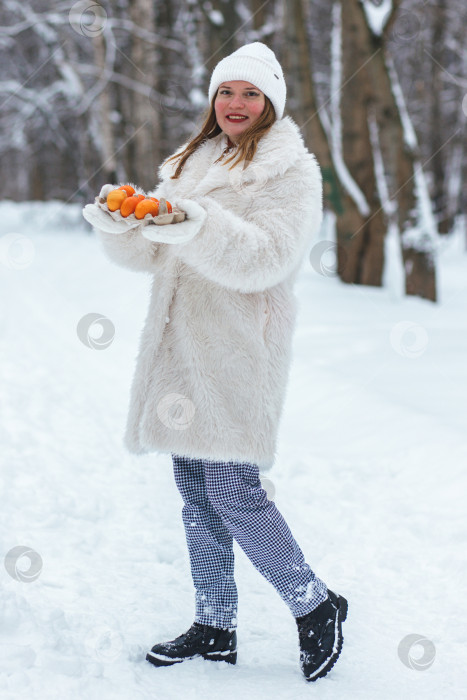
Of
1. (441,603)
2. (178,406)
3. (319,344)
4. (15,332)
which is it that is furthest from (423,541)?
(15,332)

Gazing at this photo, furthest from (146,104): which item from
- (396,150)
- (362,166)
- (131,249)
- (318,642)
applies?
(318,642)

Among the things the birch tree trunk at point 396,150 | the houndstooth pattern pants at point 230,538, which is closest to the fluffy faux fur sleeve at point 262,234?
the houndstooth pattern pants at point 230,538

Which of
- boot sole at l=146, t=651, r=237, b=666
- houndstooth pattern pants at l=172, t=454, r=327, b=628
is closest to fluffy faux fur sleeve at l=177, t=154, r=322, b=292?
houndstooth pattern pants at l=172, t=454, r=327, b=628

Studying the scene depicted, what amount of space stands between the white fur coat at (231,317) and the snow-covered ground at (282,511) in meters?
0.51

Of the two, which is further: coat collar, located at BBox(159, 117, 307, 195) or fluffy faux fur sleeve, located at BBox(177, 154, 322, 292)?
coat collar, located at BBox(159, 117, 307, 195)

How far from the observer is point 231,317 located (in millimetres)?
2219

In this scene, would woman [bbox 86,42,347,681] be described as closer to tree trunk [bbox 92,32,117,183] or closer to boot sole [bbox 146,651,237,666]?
boot sole [bbox 146,651,237,666]

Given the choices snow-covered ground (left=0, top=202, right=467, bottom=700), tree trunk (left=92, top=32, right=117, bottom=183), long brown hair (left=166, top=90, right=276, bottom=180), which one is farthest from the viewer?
tree trunk (left=92, top=32, right=117, bottom=183)

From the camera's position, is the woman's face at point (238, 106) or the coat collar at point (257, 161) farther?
the woman's face at point (238, 106)

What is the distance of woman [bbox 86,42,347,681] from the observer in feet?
7.14

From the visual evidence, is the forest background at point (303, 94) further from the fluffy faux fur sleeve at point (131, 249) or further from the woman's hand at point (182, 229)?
the woman's hand at point (182, 229)

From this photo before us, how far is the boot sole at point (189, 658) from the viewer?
95.0 inches

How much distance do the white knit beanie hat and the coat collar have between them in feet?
0.29

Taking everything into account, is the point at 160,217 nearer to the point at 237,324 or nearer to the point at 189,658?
the point at 237,324
